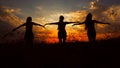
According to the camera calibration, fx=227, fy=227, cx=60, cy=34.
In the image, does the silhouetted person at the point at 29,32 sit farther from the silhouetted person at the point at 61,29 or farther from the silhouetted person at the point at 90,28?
the silhouetted person at the point at 90,28

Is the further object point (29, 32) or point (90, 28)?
point (90, 28)

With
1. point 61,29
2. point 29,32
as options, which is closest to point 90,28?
point 61,29

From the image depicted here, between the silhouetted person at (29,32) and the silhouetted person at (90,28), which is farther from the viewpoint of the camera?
the silhouetted person at (90,28)

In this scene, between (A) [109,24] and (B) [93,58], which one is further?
(A) [109,24]

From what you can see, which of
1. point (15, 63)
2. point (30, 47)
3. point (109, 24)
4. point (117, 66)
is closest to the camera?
point (117, 66)

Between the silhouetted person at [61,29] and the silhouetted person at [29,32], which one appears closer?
the silhouetted person at [29,32]

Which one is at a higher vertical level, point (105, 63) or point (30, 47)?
point (30, 47)

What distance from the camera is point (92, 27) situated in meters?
16.5

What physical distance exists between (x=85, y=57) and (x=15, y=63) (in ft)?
12.1

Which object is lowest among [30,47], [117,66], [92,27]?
[117,66]

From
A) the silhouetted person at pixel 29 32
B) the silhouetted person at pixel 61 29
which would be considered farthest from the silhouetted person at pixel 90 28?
the silhouetted person at pixel 29 32

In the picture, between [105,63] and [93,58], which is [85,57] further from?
[105,63]

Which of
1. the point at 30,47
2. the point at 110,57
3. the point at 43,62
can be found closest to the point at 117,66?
the point at 110,57

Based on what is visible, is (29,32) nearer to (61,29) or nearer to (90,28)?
(61,29)
